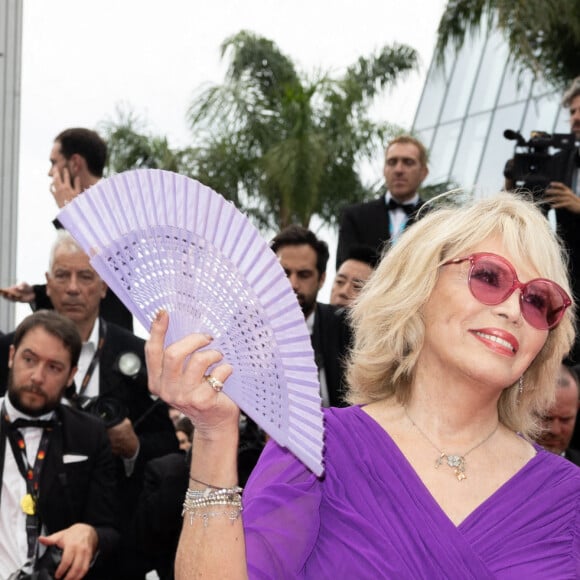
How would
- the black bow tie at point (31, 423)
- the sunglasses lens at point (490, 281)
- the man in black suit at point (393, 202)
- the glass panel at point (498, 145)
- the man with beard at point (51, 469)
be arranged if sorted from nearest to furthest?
the sunglasses lens at point (490, 281)
the man with beard at point (51, 469)
the black bow tie at point (31, 423)
the man in black suit at point (393, 202)
the glass panel at point (498, 145)

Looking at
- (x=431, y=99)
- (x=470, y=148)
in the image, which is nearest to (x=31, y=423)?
(x=470, y=148)

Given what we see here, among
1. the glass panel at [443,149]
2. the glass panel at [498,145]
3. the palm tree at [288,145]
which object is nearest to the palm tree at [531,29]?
the palm tree at [288,145]

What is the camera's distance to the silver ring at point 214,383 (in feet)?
8.22

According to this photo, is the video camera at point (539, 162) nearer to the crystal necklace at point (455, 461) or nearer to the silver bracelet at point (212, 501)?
the crystal necklace at point (455, 461)

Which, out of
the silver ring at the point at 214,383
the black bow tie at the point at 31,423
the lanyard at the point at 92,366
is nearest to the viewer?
the silver ring at the point at 214,383

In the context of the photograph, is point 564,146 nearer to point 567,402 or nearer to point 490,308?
point 567,402

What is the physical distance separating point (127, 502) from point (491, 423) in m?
3.21

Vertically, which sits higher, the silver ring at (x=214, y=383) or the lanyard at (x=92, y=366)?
the silver ring at (x=214, y=383)

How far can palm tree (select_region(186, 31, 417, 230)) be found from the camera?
21.3 meters

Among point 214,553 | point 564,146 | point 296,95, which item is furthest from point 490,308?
point 296,95

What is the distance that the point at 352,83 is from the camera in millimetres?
22234

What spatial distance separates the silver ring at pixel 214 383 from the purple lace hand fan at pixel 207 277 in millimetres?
23

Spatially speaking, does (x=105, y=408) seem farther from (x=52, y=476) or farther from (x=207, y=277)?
(x=207, y=277)

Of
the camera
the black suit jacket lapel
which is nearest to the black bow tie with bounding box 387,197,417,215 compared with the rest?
the camera
